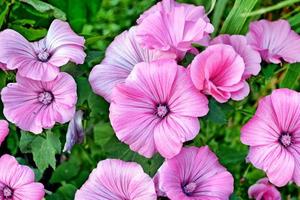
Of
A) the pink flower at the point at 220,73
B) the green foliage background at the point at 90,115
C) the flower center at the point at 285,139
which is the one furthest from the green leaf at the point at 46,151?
the flower center at the point at 285,139

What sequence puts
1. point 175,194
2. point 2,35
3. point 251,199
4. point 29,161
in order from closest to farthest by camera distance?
point 175,194 < point 2,35 < point 251,199 < point 29,161

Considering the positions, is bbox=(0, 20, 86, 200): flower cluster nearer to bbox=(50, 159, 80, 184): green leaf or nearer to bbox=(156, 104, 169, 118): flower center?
bbox=(156, 104, 169, 118): flower center

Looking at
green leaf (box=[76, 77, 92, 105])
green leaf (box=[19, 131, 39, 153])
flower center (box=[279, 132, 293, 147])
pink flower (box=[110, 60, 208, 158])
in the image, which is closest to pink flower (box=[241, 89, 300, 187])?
flower center (box=[279, 132, 293, 147])

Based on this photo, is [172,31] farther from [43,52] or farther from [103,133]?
[103,133]

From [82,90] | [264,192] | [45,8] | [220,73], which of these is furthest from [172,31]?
[264,192]

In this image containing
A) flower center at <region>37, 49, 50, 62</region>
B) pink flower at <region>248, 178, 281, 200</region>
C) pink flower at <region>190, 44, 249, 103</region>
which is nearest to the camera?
pink flower at <region>190, 44, 249, 103</region>

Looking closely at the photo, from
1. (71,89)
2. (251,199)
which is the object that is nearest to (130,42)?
(71,89)

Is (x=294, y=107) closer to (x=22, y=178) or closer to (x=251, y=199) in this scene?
(x=251, y=199)
